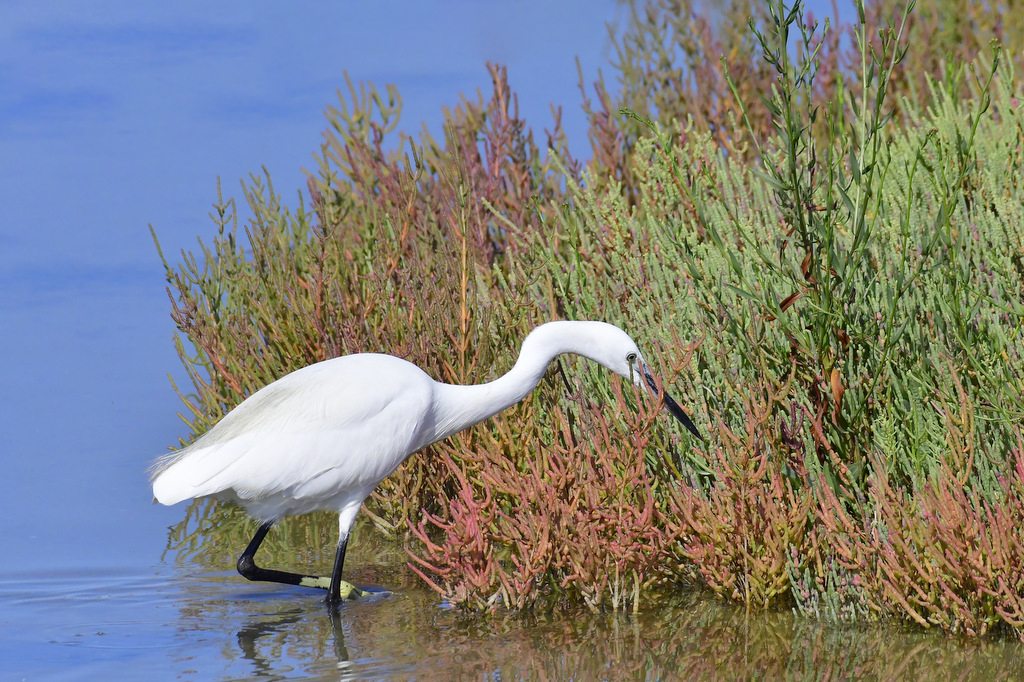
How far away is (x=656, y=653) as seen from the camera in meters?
4.27

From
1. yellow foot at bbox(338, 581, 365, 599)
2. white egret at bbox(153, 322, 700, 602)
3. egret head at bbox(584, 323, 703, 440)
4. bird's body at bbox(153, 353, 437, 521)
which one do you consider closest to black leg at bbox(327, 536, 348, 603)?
white egret at bbox(153, 322, 700, 602)

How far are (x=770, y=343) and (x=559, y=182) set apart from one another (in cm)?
426

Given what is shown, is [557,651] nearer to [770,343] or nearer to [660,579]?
[660,579]

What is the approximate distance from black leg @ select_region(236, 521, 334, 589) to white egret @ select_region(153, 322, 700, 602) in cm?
36

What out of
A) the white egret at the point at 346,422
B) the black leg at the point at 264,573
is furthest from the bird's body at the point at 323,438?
the black leg at the point at 264,573

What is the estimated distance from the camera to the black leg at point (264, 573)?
213 inches

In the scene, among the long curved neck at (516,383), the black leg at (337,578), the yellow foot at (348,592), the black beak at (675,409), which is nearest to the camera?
the black beak at (675,409)

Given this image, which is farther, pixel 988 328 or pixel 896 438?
pixel 988 328

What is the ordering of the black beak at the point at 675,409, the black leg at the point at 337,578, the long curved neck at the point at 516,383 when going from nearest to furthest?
the black beak at the point at 675,409 < the long curved neck at the point at 516,383 < the black leg at the point at 337,578

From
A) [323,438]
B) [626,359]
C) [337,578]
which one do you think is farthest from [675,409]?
[337,578]

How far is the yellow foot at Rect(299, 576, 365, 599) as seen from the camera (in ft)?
17.6

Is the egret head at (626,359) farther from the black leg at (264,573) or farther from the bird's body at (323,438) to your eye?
the black leg at (264,573)

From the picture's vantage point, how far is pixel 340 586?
5.27m

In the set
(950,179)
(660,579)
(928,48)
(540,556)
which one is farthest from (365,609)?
(928,48)
